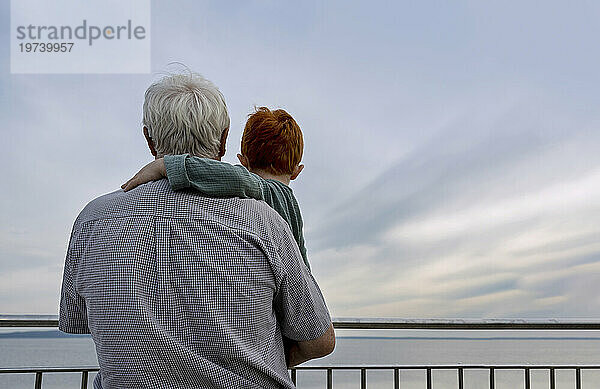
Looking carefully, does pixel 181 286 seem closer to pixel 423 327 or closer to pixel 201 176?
pixel 201 176

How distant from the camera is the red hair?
156 cm

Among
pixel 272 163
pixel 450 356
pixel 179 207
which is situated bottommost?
pixel 450 356

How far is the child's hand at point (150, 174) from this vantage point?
4.17 feet

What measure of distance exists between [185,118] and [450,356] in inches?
96.5

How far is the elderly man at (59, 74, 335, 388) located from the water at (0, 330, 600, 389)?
A: 1.46 m

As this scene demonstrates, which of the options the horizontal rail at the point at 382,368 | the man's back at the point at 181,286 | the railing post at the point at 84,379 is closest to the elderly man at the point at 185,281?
the man's back at the point at 181,286

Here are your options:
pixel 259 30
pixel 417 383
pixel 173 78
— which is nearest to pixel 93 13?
pixel 259 30

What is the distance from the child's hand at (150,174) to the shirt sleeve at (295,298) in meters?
0.26

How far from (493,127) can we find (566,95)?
1032mm

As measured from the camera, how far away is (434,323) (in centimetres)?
282

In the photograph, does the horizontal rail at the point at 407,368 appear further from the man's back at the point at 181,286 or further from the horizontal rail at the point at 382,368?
the man's back at the point at 181,286

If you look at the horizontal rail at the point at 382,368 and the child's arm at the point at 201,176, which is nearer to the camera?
the child's arm at the point at 201,176

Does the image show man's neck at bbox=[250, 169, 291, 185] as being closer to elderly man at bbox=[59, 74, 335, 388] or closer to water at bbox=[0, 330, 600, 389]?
elderly man at bbox=[59, 74, 335, 388]

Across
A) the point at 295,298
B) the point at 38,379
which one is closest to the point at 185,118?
the point at 295,298
